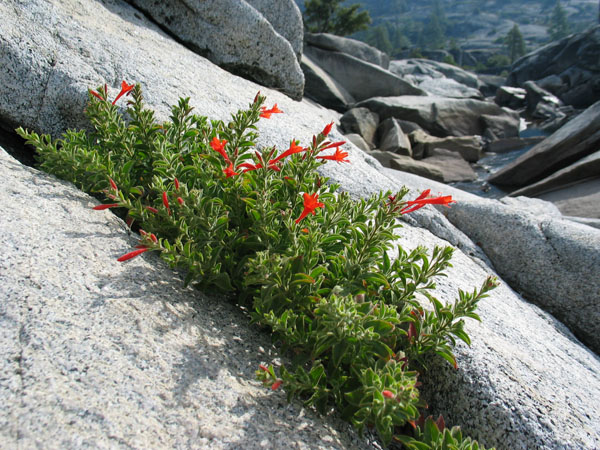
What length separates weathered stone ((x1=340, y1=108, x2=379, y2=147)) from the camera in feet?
50.0

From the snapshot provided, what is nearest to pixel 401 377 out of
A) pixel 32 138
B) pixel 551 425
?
pixel 551 425

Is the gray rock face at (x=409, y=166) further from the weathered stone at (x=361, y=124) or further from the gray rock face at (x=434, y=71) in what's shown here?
the gray rock face at (x=434, y=71)

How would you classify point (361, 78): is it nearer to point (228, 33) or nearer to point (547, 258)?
point (228, 33)

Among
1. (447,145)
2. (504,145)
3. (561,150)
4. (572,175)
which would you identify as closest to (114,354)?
(572,175)

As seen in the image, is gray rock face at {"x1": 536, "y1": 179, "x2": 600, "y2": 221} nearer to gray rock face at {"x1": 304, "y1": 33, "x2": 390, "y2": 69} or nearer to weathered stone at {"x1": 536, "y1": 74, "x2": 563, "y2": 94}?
gray rock face at {"x1": 304, "y1": 33, "x2": 390, "y2": 69}

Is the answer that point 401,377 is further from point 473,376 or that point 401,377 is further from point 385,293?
point 473,376

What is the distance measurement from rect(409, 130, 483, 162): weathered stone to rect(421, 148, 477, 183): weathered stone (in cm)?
38

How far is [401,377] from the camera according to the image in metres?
1.57

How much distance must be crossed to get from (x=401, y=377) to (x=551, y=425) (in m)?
1.11

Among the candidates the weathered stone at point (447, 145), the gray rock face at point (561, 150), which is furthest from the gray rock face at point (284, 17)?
the weathered stone at point (447, 145)

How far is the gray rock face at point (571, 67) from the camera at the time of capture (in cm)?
3834

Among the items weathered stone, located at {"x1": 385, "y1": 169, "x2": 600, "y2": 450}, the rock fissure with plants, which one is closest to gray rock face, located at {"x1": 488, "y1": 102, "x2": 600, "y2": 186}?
weathered stone, located at {"x1": 385, "y1": 169, "x2": 600, "y2": 450}

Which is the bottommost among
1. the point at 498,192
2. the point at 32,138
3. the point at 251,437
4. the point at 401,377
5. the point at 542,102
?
the point at 251,437

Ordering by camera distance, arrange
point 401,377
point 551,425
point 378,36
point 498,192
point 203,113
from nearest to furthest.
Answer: point 401,377, point 551,425, point 203,113, point 498,192, point 378,36
